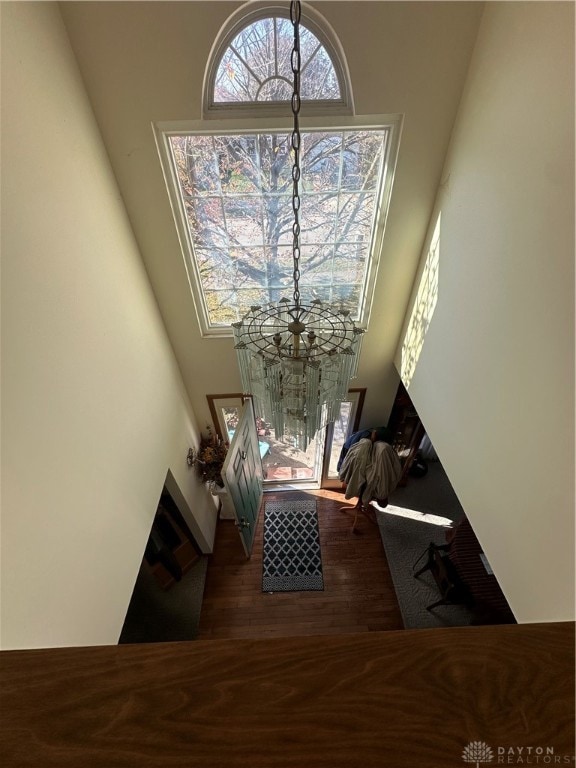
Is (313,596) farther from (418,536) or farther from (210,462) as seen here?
(210,462)

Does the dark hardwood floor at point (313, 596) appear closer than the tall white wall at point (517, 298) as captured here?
No

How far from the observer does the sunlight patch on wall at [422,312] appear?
96.0 inches

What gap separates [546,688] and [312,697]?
0.27 metres

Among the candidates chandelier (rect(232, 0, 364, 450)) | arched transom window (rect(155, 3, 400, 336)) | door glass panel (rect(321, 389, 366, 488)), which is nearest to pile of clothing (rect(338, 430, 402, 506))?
door glass panel (rect(321, 389, 366, 488))

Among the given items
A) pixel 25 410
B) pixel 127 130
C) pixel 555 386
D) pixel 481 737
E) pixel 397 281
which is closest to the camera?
pixel 481 737

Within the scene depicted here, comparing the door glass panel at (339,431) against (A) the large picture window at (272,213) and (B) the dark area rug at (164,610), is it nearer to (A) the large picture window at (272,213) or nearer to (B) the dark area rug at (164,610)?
(A) the large picture window at (272,213)

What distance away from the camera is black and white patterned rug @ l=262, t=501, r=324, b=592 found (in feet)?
11.6

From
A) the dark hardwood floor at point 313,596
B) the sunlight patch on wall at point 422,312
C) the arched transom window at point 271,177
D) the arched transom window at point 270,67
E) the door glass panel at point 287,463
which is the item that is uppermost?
the arched transom window at point 270,67

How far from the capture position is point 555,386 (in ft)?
4.64

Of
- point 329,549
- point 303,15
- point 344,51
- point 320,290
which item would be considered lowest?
point 329,549

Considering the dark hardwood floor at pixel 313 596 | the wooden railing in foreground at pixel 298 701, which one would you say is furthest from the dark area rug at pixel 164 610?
the wooden railing in foreground at pixel 298 701

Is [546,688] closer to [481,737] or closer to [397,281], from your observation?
[481,737]

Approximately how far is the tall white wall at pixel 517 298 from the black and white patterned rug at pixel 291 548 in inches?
78.0

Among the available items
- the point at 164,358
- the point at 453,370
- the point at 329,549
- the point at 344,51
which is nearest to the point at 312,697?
the point at 453,370
